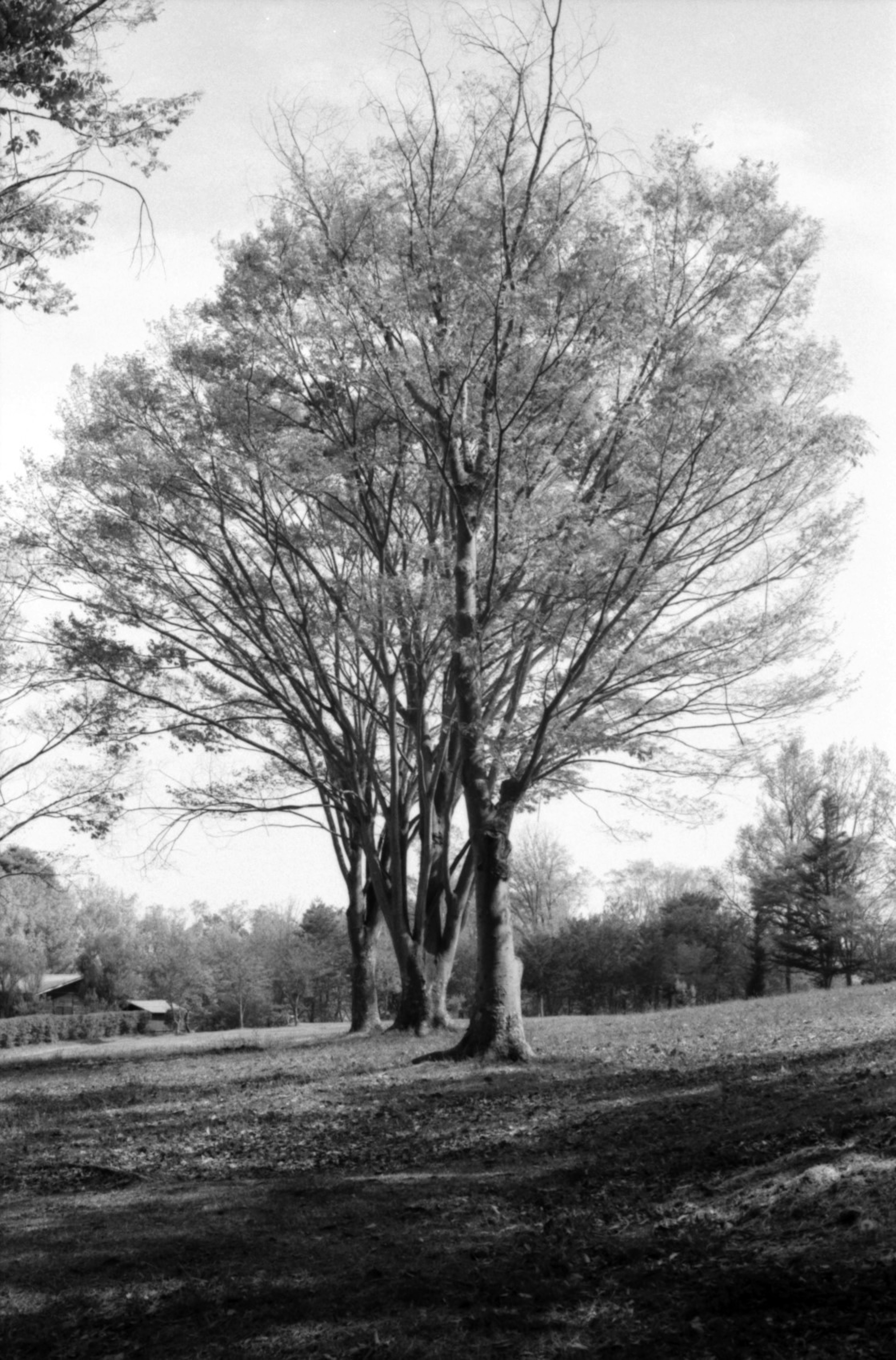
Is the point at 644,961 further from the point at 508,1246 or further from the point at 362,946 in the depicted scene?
the point at 508,1246

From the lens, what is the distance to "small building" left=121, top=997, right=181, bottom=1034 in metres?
49.9

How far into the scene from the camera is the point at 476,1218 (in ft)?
19.3

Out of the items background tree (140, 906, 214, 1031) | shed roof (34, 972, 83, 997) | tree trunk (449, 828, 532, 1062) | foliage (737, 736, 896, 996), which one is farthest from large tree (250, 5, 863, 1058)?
shed roof (34, 972, 83, 997)

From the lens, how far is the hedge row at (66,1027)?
4088 cm

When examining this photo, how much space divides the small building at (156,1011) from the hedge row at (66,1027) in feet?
3.00

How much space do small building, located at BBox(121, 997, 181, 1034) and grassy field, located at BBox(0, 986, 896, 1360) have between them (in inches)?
1600

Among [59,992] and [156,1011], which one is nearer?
[156,1011]

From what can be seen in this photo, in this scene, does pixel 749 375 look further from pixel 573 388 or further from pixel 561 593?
pixel 561 593

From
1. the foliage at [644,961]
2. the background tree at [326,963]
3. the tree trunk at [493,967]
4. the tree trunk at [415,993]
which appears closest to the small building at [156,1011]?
the background tree at [326,963]

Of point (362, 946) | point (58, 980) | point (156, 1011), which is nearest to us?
point (362, 946)

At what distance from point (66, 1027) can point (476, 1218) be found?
42146mm

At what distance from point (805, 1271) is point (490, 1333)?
1.29m

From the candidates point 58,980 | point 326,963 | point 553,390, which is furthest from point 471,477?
point 58,980

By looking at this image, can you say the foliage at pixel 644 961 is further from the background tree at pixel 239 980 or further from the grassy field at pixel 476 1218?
the grassy field at pixel 476 1218
